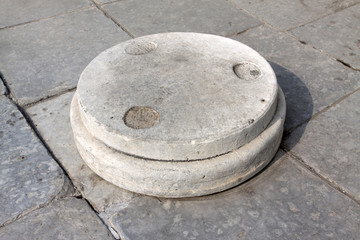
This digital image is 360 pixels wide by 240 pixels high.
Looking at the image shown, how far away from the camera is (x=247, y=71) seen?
7.73 feet

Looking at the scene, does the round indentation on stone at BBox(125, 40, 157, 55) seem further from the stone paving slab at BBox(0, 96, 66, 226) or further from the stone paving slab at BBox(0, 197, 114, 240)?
the stone paving slab at BBox(0, 197, 114, 240)

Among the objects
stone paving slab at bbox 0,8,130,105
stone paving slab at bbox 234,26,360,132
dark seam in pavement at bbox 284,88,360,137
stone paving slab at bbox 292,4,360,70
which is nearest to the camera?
dark seam in pavement at bbox 284,88,360,137

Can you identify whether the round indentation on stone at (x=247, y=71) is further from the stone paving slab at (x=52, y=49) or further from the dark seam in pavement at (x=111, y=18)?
the dark seam in pavement at (x=111, y=18)

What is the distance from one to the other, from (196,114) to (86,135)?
25.1 inches

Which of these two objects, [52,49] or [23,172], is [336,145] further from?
[52,49]

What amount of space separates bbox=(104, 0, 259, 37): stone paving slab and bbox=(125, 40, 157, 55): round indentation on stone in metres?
0.92

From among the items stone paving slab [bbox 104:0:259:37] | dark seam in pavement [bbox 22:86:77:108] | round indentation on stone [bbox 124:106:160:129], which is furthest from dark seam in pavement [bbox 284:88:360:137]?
dark seam in pavement [bbox 22:86:77:108]

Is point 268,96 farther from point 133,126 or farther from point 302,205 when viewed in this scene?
point 133,126

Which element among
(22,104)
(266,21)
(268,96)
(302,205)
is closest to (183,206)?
(302,205)

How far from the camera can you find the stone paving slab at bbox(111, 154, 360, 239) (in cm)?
190

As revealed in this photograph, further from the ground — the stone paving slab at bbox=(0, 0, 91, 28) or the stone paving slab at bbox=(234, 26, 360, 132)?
the stone paving slab at bbox=(234, 26, 360, 132)

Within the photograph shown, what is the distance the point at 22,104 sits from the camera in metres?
2.72

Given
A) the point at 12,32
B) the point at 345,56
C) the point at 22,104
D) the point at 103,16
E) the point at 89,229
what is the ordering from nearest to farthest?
the point at 89,229, the point at 22,104, the point at 345,56, the point at 12,32, the point at 103,16

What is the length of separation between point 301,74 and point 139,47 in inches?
51.0
